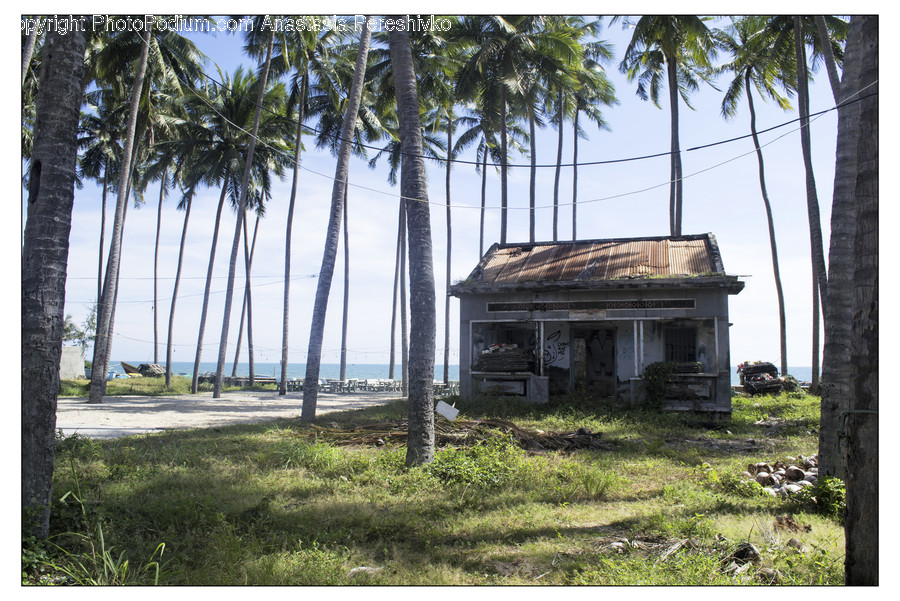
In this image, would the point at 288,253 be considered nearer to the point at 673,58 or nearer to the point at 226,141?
the point at 226,141

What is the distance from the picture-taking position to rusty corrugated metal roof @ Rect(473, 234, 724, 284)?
16.4 m

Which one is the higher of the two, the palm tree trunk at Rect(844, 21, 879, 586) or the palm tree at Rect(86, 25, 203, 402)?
→ the palm tree at Rect(86, 25, 203, 402)

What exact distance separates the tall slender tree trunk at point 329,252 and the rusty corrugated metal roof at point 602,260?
5.05 m

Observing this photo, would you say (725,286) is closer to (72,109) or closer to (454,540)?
(454,540)

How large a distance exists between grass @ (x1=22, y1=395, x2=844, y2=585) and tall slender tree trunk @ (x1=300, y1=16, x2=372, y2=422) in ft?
13.2

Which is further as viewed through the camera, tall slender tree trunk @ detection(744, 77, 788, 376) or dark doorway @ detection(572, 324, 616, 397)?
tall slender tree trunk @ detection(744, 77, 788, 376)

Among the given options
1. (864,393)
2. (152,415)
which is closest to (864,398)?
(864,393)

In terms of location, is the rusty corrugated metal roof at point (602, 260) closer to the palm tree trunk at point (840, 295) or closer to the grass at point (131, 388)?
the palm tree trunk at point (840, 295)

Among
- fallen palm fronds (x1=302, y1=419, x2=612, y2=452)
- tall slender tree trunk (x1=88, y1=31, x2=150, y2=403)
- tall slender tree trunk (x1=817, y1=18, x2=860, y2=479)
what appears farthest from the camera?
tall slender tree trunk (x1=88, y1=31, x2=150, y2=403)

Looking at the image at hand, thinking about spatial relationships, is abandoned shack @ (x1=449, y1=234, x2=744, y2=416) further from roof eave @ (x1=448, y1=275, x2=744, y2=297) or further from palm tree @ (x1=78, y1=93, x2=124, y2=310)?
palm tree @ (x1=78, y1=93, x2=124, y2=310)

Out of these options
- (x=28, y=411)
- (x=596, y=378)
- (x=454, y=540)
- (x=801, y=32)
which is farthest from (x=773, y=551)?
(x=801, y=32)

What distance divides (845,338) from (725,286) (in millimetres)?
8032

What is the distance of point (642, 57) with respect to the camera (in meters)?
26.7

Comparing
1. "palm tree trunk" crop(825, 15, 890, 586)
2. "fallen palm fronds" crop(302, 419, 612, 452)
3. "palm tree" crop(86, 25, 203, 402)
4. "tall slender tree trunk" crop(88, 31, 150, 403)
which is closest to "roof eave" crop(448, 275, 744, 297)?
"fallen palm fronds" crop(302, 419, 612, 452)
